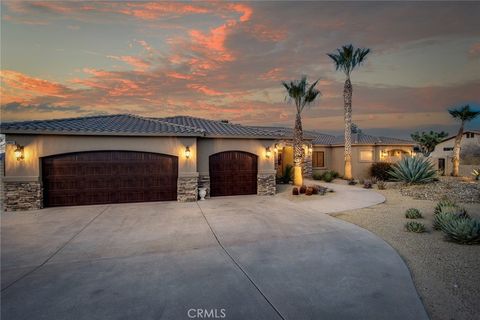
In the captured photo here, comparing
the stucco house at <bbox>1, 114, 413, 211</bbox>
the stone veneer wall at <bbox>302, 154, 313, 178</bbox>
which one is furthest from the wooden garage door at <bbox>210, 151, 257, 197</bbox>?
the stone veneer wall at <bbox>302, 154, 313, 178</bbox>

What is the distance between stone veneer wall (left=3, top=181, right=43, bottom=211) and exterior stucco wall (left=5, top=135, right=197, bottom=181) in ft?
0.91

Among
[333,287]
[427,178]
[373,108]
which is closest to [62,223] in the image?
[333,287]

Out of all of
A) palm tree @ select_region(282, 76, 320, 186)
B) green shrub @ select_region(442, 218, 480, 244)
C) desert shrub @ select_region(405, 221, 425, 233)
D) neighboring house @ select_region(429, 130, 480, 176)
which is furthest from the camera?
neighboring house @ select_region(429, 130, 480, 176)

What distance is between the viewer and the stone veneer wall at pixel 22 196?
1007 centimetres

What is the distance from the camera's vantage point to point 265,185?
13844mm

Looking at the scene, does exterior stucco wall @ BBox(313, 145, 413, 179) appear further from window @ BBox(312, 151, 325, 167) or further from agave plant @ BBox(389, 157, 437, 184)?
agave plant @ BBox(389, 157, 437, 184)

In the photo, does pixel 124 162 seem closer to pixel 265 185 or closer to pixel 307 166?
pixel 265 185

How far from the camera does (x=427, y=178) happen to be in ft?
46.8

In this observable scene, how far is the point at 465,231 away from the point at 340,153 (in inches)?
742

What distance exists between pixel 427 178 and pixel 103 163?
19.1 meters

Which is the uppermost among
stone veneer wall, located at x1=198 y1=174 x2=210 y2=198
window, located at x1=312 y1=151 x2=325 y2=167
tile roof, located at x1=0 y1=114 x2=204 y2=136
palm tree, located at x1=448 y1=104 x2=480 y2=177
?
palm tree, located at x1=448 y1=104 x2=480 y2=177

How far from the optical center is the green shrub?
5621 mm

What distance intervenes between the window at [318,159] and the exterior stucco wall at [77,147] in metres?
15.9

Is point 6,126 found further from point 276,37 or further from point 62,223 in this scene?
point 276,37
